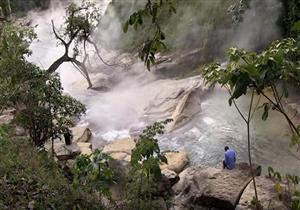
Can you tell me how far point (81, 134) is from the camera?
42.4ft

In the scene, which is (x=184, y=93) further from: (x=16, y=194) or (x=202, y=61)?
(x=16, y=194)

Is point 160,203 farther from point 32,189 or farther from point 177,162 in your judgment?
point 177,162

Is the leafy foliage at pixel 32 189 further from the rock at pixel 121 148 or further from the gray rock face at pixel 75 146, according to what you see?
the rock at pixel 121 148

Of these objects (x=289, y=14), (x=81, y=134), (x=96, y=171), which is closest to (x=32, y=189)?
(x=96, y=171)

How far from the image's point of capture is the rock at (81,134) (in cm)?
1268

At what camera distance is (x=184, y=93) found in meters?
14.7

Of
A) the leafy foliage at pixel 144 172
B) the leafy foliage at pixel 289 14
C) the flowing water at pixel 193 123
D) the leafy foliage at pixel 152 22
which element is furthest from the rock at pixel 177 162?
the leafy foliage at pixel 152 22

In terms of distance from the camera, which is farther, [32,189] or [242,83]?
[32,189]

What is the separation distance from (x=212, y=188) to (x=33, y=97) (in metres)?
3.54

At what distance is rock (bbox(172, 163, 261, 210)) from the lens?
7.54 m

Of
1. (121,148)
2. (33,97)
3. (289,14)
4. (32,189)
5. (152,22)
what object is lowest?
(121,148)

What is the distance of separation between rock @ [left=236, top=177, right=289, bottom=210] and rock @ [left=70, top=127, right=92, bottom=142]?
19.1 ft

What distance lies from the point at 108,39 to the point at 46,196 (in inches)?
674

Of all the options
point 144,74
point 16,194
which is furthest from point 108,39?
point 16,194
